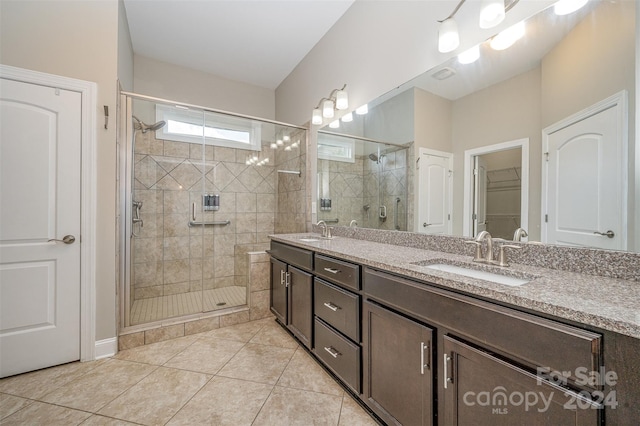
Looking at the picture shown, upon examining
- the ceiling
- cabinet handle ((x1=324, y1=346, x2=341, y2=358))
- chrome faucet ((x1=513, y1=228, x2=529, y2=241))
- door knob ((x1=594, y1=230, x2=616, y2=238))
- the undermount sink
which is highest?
the ceiling

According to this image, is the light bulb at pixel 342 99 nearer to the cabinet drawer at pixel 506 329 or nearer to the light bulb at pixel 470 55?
the light bulb at pixel 470 55

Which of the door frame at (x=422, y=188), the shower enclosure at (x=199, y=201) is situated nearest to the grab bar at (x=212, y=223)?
the shower enclosure at (x=199, y=201)

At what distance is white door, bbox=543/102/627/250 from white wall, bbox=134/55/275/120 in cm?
359

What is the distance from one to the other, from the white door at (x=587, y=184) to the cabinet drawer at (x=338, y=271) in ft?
3.02

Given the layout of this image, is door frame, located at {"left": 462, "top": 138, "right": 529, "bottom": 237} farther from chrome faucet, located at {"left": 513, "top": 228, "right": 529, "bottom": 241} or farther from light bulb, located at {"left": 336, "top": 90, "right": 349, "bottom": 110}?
light bulb, located at {"left": 336, "top": 90, "right": 349, "bottom": 110}

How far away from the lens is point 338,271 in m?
1.57

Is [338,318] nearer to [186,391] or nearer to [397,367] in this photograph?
[397,367]

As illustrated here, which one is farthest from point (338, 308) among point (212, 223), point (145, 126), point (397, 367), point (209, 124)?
point (145, 126)

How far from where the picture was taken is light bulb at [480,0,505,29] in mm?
1242

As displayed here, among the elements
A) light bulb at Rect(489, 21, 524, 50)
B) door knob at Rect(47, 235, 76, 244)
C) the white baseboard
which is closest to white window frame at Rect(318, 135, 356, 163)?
light bulb at Rect(489, 21, 524, 50)

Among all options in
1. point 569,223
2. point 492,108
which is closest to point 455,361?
point 569,223

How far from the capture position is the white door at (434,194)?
1.65 meters

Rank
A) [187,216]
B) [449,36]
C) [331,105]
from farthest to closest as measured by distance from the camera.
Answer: [187,216] < [331,105] < [449,36]

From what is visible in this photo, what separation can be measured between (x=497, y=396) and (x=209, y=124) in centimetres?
323
